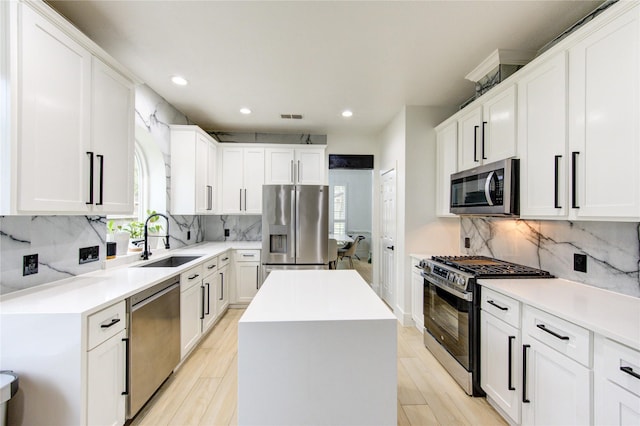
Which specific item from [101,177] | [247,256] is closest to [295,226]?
[247,256]

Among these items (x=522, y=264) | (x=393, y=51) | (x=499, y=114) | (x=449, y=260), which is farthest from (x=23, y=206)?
(x=522, y=264)

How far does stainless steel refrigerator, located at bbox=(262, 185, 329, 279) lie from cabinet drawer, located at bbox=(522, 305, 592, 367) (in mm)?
2559

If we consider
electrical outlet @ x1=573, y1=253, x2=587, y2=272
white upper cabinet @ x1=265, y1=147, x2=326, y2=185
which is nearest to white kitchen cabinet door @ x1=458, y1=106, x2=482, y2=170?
electrical outlet @ x1=573, y1=253, x2=587, y2=272

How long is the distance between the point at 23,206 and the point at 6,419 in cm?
104

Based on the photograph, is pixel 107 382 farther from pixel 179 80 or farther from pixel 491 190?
pixel 491 190

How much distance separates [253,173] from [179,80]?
173 cm

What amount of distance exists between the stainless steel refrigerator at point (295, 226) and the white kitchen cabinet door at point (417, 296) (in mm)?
1200

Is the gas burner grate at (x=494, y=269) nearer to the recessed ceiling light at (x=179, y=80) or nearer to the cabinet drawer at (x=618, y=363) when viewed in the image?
the cabinet drawer at (x=618, y=363)

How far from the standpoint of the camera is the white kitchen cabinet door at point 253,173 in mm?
4363

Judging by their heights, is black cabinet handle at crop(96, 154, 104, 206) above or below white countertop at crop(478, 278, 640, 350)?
above

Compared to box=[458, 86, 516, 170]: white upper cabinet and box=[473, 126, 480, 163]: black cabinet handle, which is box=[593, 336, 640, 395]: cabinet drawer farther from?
box=[473, 126, 480, 163]: black cabinet handle

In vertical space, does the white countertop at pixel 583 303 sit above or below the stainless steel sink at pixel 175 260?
above

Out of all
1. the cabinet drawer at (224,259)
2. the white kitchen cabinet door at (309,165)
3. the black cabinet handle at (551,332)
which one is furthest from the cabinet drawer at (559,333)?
the white kitchen cabinet door at (309,165)

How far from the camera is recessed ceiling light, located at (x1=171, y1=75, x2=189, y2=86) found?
9.18 ft
